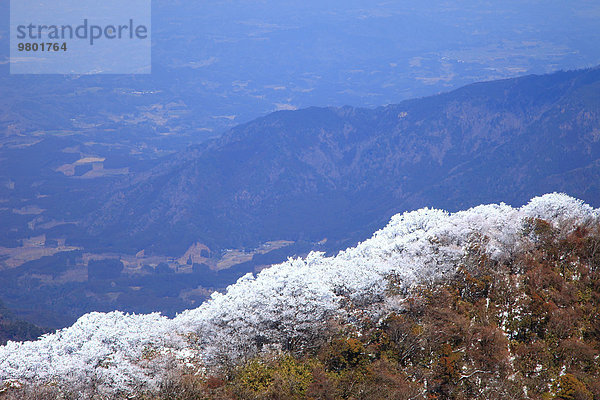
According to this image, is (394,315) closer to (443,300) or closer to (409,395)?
(443,300)

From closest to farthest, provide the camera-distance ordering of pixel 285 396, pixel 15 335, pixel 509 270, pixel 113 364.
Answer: pixel 285 396, pixel 113 364, pixel 509 270, pixel 15 335

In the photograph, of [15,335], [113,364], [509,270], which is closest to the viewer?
[113,364]

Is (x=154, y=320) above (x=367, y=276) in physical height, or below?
below

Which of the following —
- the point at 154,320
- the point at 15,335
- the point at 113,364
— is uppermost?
the point at 113,364

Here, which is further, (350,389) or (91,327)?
(91,327)

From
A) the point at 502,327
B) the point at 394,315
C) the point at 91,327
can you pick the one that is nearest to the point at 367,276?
the point at 394,315

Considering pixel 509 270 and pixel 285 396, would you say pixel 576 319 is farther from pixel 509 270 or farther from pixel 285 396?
pixel 285 396
